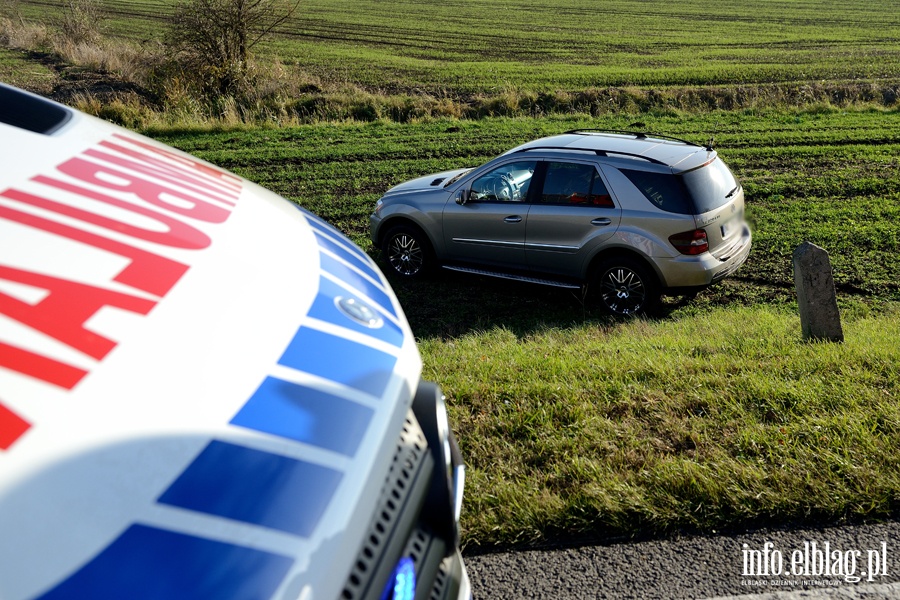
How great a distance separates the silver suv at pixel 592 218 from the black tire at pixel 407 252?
1 cm

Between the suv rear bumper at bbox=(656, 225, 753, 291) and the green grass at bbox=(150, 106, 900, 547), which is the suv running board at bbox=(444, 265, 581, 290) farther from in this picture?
the suv rear bumper at bbox=(656, 225, 753, 291)

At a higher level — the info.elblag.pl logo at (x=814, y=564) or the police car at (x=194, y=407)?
the police car at (x=194, y=407)

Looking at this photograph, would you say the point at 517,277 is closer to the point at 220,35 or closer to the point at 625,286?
the point at 625,286

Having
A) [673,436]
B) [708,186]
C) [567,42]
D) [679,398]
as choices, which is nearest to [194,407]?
[673,436]

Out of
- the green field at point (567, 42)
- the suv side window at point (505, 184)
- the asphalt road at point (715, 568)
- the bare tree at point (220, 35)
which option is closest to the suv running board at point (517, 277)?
the suv side window at point (505, 184)

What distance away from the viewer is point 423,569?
2.07 meters

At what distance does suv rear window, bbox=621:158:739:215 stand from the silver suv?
10mm

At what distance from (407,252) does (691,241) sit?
11.6ft

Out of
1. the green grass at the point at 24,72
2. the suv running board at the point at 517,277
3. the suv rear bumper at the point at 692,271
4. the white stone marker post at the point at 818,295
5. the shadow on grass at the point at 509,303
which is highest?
the white stone marker post at the point at 818,295

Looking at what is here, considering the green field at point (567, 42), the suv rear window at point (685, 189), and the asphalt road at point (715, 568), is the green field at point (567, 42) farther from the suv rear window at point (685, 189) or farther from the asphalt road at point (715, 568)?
the asphalt road at point (715, 568)

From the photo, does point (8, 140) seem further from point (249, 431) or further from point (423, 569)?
point (423, 569)

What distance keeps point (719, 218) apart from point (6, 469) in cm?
796

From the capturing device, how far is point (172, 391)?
165 cm

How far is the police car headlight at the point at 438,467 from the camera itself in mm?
2264
